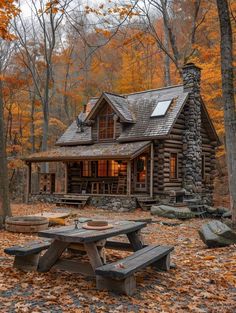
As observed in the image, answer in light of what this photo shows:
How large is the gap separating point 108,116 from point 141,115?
2072 millimetres

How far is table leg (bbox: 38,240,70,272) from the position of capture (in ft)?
18.5

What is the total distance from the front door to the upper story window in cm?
242

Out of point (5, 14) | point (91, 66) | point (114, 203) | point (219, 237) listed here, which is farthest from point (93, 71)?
point (219, 237)

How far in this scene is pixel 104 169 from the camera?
21578mm

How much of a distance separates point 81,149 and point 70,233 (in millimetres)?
16015

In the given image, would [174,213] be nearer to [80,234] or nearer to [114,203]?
[114,203]

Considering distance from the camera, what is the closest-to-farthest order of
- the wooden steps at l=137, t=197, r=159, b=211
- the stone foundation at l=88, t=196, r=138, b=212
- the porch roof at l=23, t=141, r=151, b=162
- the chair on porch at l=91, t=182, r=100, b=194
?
the porch roof at l=23, t=141, r=151, b=162 < the wooden steps at l=137, t=197, r=159, b=211 < the stone foundation at l=88, t=196, r=138, b=212 < the chair on porch at l=91, t=182, r=100, b=194

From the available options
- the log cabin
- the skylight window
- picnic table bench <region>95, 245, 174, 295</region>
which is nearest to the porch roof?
the log cabin

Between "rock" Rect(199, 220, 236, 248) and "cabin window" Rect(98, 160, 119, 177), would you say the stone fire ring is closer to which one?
"rock" Rect(199, 220, 236, 248)

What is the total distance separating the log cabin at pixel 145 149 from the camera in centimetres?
1872

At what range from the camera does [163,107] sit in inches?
774

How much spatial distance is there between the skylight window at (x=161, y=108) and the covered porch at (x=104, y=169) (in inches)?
77.4

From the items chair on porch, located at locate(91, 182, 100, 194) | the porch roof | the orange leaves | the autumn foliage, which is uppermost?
the autumn foliage

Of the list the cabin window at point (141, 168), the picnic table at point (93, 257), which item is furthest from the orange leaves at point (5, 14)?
the cabin window at point (141, 168)
